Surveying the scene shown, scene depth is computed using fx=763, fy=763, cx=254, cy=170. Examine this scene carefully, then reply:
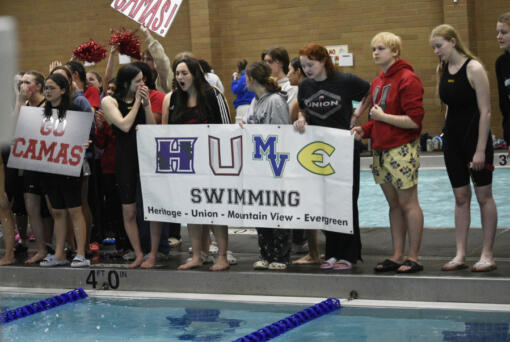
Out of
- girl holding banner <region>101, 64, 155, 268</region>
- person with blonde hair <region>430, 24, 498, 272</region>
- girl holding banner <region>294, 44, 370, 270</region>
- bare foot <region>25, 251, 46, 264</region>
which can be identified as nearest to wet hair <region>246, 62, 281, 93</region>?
girl holding banner <region>294, 44, 370, 270</region>

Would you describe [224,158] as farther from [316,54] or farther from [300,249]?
[300,249]

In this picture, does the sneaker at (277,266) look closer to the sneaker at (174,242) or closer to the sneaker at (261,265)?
the sneaker at (261,265)

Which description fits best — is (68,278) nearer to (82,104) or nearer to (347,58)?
(82,104)

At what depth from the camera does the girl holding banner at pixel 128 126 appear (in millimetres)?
6457

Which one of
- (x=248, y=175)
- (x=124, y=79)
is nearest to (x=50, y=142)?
(x=124, y=79)

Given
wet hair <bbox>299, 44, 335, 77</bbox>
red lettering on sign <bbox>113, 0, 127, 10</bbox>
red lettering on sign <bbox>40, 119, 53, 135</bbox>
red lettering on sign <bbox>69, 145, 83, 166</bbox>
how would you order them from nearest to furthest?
wet hair <bbox>299, 44, 335, 77</bbox>, red lettering on sign <bbox>69, 145, 83, 166</bbox>, red lettering on sign <bbox>40, 119, 53, 135</bbox>, red lettering on sign <bbox>113, 0, 127, 10</bbox>

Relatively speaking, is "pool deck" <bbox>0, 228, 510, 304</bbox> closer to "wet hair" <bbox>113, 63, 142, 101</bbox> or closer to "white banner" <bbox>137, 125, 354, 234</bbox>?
"white banner" <bbox>137, 125, 354, 234</bbox>

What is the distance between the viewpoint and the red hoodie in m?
5.49

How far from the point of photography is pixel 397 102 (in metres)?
5.58

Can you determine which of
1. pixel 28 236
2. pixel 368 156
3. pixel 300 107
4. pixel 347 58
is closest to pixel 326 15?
pixel 347 58

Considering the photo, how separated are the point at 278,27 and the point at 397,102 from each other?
11256 millimetres

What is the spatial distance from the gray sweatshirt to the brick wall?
955 centimetres

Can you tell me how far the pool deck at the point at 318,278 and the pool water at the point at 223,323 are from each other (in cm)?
24

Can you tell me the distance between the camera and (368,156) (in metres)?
15.3
